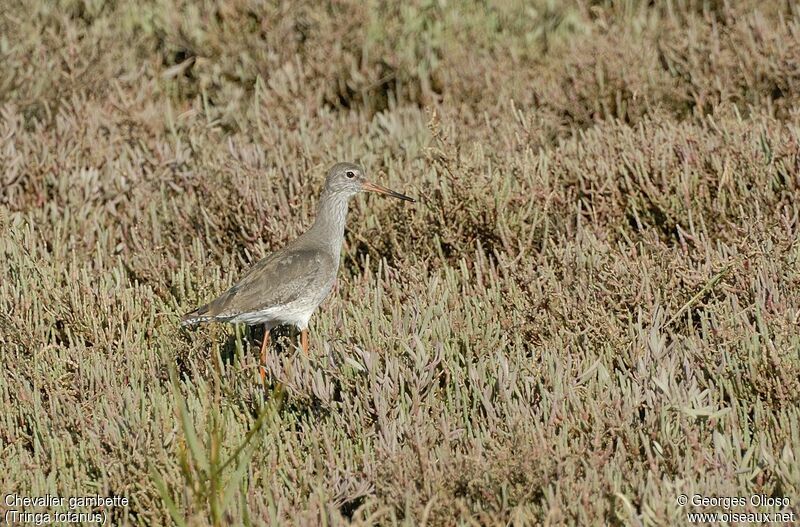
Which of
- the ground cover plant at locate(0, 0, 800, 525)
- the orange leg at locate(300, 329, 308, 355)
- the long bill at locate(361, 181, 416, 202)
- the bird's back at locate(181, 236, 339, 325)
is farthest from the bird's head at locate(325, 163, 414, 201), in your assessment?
the orange leg at locate(300, 329, 308, 355)

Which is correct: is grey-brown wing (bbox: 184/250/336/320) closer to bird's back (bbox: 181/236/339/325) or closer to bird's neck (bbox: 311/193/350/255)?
bird's back (bbox: 181/236/339/325)

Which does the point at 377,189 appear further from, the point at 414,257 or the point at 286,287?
the point at 286,287

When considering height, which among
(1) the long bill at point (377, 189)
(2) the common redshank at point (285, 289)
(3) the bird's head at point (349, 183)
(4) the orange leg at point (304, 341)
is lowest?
(4) the orange leg at point (304, 341)

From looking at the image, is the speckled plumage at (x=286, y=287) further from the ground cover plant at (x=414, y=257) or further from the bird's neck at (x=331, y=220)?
the ground cover plant at (x=414, y=257)

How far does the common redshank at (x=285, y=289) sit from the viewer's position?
16.0 feet

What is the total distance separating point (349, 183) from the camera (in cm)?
577

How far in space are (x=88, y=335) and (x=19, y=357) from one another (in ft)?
1.25

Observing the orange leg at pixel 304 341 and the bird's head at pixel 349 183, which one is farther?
the bird's head at pixel 349 183

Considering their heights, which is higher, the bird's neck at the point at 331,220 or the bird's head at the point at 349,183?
the bird's head at the point at 349,183

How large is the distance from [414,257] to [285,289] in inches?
38.5

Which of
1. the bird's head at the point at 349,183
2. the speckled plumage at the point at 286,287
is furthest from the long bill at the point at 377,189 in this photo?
the speckled plumage at the point at 286,287

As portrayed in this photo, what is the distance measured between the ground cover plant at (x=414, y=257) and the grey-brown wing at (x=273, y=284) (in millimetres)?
188

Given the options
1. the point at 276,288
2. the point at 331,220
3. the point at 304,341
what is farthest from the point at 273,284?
the point at 331,220

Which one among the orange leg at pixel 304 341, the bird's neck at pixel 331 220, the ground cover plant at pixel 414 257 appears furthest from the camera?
the bird's neck at pixel 331 220
